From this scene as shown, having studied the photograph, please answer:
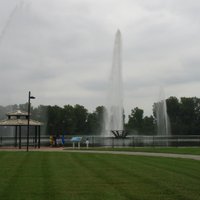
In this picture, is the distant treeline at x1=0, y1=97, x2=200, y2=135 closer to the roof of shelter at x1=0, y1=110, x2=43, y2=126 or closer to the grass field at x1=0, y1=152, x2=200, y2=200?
the roof of shelter at x1=0, y1=110, x2=43, y2=126

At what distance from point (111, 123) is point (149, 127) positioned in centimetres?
6382

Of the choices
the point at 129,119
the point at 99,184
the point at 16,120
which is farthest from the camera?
the point at 129,119

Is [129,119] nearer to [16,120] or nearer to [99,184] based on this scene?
[16,120]

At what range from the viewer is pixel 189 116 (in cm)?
12494

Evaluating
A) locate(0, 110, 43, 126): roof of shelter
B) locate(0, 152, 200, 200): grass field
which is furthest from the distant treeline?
locate(0, 152, 200, 200): grass field

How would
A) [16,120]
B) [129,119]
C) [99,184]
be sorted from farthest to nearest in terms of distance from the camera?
[129,119] → [16,120] → [99,184]

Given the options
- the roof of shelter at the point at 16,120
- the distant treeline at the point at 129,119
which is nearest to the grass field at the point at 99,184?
the roof of shelter at the point at 16,120

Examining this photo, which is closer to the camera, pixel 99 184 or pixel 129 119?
pixel 99 184

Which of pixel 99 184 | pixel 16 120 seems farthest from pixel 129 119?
pixel 99 184

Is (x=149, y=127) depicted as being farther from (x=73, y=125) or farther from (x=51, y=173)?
(x=51, y=173)

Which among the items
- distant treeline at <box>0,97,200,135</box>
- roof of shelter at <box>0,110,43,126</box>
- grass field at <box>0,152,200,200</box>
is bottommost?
grass field at <box>0,152,200,200</box>

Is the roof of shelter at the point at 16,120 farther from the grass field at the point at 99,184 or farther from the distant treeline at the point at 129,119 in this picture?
the distant treeline at the point at 129,119

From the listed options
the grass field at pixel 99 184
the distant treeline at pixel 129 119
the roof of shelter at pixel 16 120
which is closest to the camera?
the grass field at pixel 99 184

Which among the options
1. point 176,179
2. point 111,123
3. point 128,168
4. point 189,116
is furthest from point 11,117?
point 189,116
